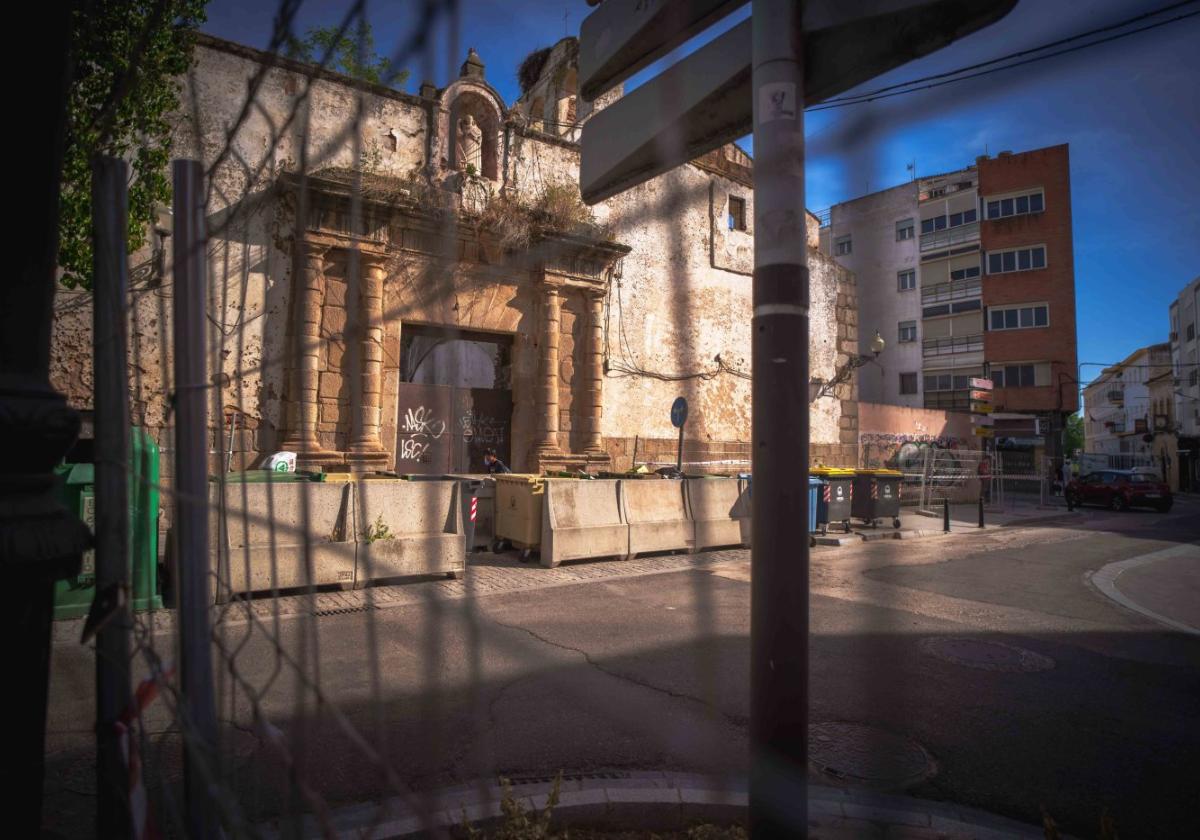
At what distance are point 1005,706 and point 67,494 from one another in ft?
23.1

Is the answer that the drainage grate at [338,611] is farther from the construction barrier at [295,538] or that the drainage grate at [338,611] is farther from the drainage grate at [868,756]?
Answer: the drainage grate at [868,756]

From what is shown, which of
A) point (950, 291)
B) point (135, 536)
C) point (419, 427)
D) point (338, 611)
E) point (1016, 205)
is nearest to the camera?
point (135, 536)

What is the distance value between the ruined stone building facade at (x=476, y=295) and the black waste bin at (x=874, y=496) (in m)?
2.92

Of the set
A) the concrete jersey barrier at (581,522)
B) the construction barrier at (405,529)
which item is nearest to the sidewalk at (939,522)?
the concrete jersey barrier at (581,522)

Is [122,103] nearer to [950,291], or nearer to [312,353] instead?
[312,353]

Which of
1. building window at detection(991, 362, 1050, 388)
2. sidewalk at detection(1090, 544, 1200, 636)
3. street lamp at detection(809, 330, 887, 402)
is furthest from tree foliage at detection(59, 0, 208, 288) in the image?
building window at detection(991, 362, 1050, 388)

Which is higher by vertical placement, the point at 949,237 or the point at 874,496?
the point at 949,237

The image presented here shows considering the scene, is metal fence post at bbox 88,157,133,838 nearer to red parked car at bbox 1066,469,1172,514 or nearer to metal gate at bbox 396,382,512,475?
metal gate at bbox 396,382,512,475

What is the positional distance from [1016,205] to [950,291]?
15.5 ft

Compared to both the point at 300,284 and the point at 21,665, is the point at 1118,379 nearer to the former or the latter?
the point at 300,284

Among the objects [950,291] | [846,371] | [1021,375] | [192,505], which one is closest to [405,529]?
[192,505]

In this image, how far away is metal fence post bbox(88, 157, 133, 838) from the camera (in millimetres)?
1499

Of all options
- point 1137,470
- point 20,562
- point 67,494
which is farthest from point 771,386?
point 1137,470

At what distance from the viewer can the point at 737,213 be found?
650 inches
